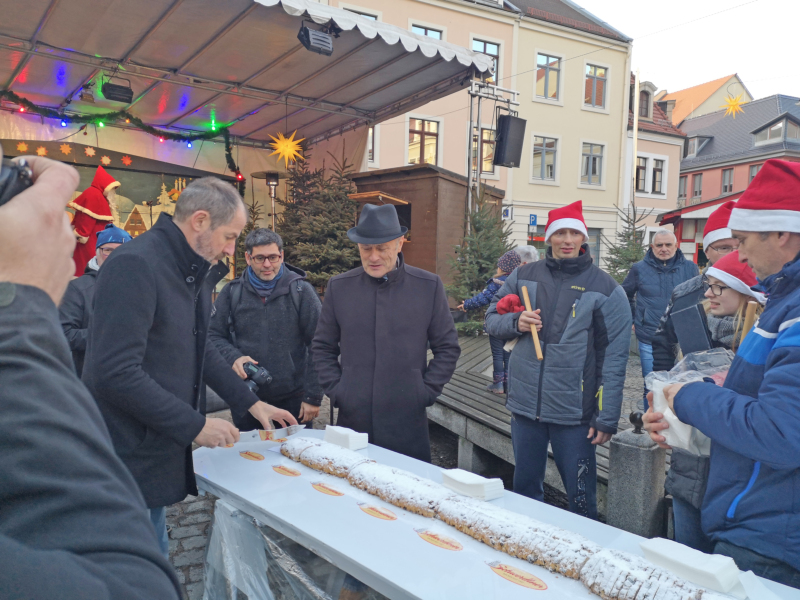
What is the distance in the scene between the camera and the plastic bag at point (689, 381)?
182 centimetres

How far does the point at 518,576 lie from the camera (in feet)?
4.54

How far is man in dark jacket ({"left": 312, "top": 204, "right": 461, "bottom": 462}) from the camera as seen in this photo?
293cm

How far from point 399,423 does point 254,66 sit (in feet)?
22.9

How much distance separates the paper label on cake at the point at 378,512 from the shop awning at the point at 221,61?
5.83 meters

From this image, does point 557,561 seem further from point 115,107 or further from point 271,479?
point 115,107

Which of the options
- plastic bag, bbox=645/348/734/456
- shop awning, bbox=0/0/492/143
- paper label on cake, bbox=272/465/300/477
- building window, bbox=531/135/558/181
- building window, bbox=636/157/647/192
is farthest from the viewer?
building window, bbox=636/157/647/192

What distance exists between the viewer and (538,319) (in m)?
3.08

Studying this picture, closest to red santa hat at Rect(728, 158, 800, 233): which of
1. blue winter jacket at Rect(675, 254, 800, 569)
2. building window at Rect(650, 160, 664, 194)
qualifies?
blue winter jacket at Rect(675, 254, 800, 569)

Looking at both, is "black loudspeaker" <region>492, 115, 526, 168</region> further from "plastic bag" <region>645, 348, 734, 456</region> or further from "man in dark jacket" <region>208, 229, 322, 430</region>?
"plastic bag" <region>645, 348, 734, 456</region>

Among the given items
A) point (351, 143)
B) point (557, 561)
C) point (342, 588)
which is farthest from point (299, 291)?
point (351, 143)

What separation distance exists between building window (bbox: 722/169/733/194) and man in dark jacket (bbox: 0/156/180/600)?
42.9 meters

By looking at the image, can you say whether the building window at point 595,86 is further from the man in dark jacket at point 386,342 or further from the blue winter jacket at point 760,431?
the blue winter jacket at point 760,431

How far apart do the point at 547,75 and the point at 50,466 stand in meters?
24.7

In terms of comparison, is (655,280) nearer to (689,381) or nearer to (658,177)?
(689,381)
